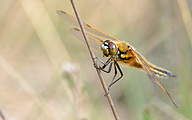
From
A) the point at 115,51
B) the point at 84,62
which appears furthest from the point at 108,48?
the point at 84,62

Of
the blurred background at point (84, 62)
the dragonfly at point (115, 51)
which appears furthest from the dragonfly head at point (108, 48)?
the blurred background at point (84, 62)

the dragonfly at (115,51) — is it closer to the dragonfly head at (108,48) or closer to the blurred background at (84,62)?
the dragonfly head at (108,48)

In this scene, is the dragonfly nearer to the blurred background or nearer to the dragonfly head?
the dragonfly head

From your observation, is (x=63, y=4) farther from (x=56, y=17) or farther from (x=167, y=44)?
(x=167, y=44)

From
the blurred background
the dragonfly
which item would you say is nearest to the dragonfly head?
the dragonfly

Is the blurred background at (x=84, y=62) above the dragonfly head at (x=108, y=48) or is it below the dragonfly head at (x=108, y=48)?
above
